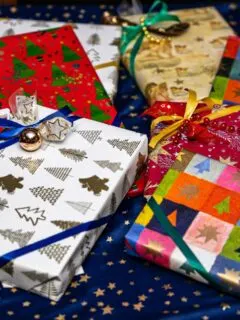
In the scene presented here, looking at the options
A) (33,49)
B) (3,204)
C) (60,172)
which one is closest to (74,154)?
(60,172)

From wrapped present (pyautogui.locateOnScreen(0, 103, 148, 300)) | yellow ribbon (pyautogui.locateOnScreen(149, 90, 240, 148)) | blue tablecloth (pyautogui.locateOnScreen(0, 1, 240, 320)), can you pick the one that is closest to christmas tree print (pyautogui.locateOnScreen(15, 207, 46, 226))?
wrapped present (pyautogui.locateOnScreen(0, 103, 148, 300))

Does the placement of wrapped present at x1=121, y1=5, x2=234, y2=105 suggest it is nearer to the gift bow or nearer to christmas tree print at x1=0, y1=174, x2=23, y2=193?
the gift bow

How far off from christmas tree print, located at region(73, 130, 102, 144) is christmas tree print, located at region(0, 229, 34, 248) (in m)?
0.22

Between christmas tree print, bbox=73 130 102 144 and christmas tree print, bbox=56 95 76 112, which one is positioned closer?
christmas tree print, bbox=73 130 102 144

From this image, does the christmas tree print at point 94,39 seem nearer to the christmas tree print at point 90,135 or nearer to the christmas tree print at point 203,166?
the christmas tree print at point 90,135

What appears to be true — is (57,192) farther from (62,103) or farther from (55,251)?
(62,103)

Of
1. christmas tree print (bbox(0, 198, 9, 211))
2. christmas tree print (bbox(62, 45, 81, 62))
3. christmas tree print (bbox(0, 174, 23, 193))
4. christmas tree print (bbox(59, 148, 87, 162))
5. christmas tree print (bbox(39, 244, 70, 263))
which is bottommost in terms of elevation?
christmas tree print (bbox(39, 244, 70, 263))

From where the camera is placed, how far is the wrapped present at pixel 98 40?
1.26 metres

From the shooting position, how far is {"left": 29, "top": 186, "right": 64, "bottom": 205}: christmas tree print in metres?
0.97

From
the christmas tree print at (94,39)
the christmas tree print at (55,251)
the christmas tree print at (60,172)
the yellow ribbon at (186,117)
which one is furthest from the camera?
the christmas tree print at (94,39)

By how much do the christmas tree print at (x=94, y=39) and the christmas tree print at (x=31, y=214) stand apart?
51 cm

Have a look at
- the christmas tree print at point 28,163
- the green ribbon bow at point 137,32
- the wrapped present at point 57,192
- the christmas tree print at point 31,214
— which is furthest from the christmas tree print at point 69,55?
the christmas tree print at point 31,214

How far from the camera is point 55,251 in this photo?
35.4 inches

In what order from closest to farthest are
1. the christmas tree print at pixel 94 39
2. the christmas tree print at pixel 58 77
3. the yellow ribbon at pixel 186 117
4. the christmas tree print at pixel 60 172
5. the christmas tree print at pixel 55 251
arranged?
the christmas tree print at pixel 55 251
the christmas tree print at pixel 60 172
the yellow ribbon at pixel 186 117
the christmas tree print at pixel 58 77
the christmas tree print at pixel 94 39
